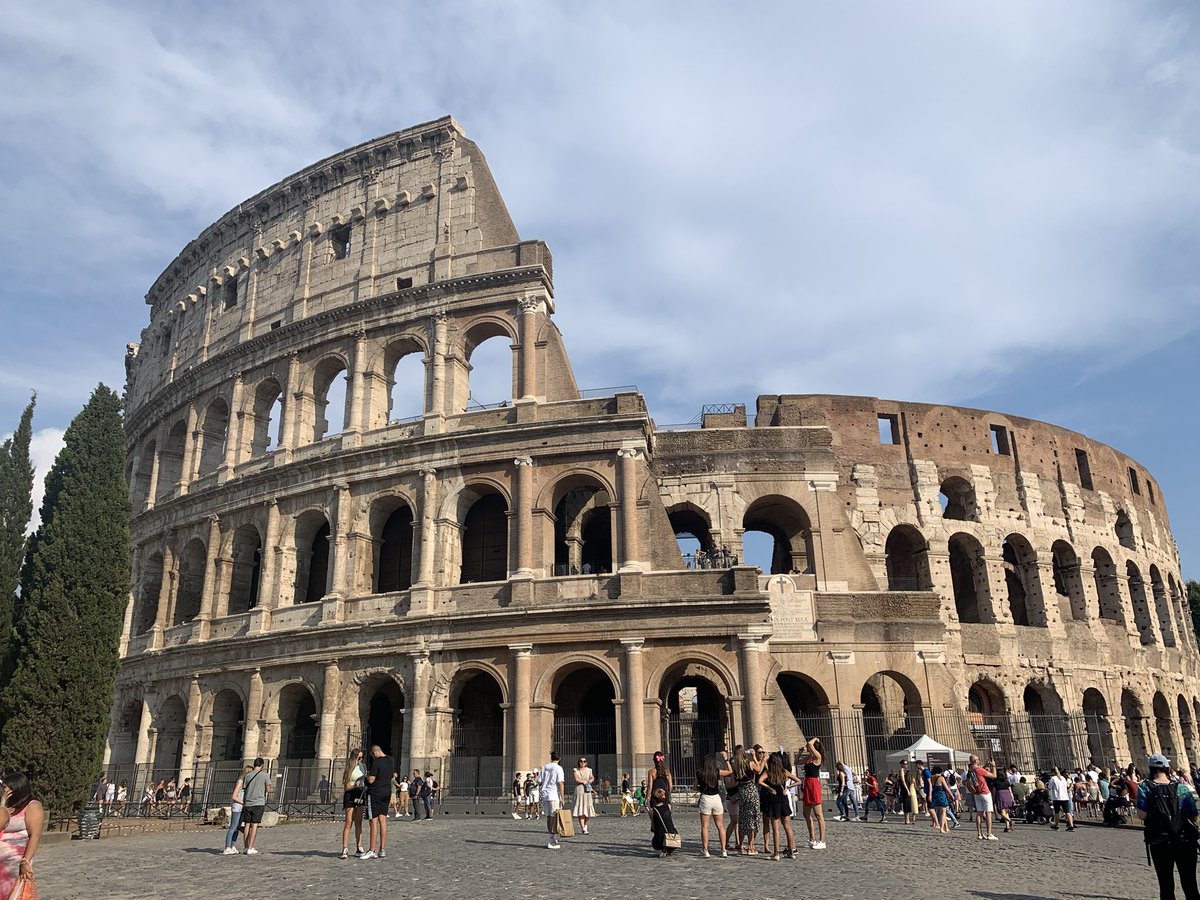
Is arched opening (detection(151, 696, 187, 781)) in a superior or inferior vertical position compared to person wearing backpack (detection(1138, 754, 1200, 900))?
superior

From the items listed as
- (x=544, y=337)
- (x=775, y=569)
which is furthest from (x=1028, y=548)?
(x=544, y=337)

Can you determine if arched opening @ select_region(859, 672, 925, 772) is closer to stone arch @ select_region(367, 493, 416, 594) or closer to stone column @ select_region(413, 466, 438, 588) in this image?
stone column @ select_region(413, 466, 438, 588)

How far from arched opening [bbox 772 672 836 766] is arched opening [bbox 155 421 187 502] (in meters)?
20.1

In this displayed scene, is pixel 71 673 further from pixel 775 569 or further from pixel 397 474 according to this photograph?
pixel 775 569

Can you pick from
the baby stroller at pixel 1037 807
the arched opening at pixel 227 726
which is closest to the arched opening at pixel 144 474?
the arched opening at pixel 227 726

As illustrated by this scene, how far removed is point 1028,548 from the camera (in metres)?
27.7

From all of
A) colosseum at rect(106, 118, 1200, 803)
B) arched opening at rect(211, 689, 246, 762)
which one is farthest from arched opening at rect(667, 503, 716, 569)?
arched opening at rect(211, 689, 246, 762)

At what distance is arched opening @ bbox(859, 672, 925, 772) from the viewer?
19.8 metres

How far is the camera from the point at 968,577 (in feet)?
94.0

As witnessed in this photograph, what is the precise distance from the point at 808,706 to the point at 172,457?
70.2ft

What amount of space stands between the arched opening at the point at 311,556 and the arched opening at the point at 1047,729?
1936cm

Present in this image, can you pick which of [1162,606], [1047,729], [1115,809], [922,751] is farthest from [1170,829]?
[1162,606]

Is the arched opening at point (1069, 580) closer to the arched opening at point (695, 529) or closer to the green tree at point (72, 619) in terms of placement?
the arched opening at point (695, 529)

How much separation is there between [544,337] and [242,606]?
1140 cm
